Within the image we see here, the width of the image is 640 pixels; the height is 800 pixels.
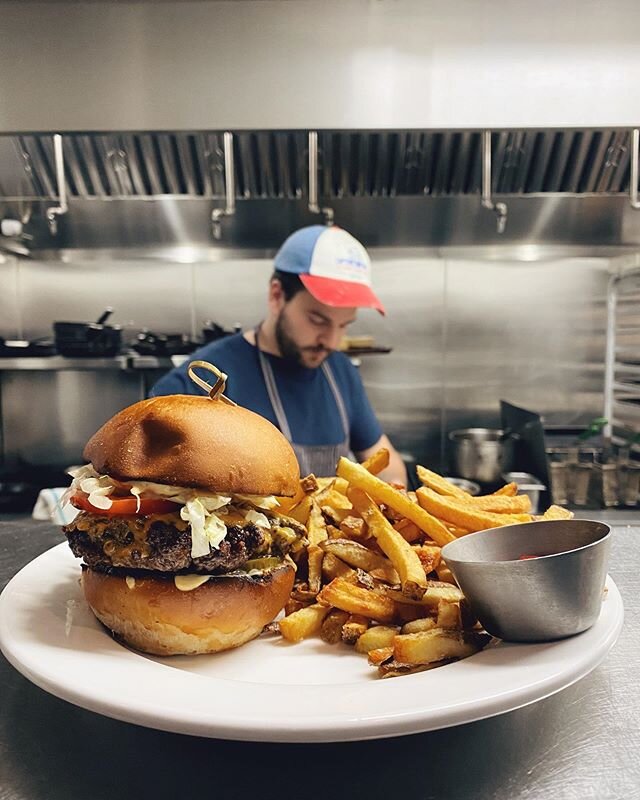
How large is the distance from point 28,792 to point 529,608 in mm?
819

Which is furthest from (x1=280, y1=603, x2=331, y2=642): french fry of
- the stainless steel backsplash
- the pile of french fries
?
the stainless steel backsplash

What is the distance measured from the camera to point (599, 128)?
9.21 ft

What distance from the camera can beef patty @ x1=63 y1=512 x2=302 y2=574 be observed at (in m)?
1.22

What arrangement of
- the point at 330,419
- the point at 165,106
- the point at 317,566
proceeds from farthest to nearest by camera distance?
the point at 330,419 → the point at 165,106 → the point at 317,566

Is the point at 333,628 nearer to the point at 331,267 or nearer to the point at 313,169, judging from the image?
the point at 331,267

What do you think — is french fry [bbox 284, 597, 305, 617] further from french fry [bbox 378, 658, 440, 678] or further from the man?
the man

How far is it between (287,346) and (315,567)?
6.41ft

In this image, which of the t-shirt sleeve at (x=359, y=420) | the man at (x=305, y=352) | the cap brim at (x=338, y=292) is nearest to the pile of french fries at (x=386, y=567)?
the cap brim at (x=338, y=292)

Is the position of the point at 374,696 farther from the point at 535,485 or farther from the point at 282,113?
the point at 535,485

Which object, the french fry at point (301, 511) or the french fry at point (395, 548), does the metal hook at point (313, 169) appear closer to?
the french fry at point (301, 511)

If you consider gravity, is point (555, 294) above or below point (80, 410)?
above

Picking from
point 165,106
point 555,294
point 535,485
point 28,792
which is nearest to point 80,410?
point 165,106

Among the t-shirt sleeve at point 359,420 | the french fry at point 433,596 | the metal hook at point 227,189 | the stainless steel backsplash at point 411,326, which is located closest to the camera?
the french fry at point 433,596

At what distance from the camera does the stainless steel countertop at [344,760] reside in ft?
2.84
